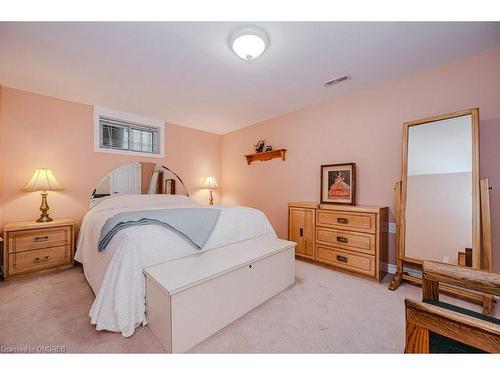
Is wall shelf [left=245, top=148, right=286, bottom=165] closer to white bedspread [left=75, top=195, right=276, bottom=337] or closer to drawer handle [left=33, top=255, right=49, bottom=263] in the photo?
white bedspread [left=75, top=195, right=276, bottom=337]

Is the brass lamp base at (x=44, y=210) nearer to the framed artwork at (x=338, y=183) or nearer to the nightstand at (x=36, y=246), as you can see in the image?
the nightstand at (x=36, y=246)

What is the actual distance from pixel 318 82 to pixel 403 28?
945 millimetres

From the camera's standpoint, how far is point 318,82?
2.47 meters

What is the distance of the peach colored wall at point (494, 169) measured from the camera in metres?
1.85

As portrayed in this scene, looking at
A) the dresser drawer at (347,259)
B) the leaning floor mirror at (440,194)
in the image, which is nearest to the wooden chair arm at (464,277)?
the leaning floor mirror at (440,194)

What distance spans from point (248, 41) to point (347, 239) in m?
2.25

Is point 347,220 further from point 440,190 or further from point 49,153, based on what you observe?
point 49,153

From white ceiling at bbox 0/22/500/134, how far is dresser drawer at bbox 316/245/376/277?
6.67ft

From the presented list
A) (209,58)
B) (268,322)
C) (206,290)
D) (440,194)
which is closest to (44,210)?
(206,290)

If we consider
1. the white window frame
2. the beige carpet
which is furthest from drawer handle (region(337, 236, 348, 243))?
the white window frame

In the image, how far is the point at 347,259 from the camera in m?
2.41

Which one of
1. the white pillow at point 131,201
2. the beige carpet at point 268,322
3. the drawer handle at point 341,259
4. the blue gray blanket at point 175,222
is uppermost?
the white pillow at point 131,201

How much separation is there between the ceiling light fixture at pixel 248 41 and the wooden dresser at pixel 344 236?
6.21ft
